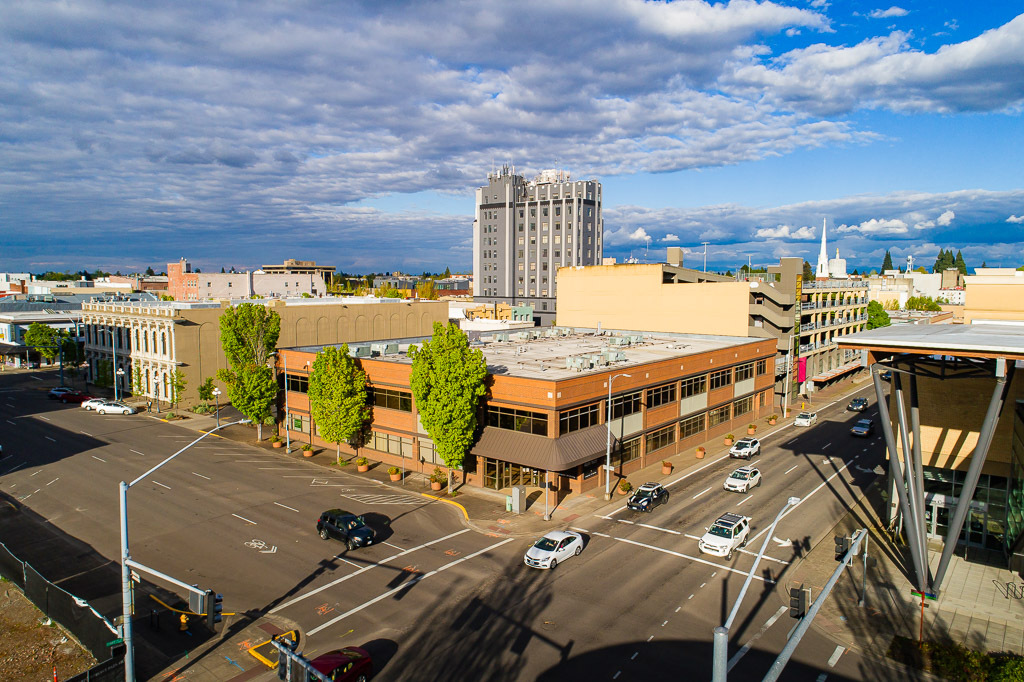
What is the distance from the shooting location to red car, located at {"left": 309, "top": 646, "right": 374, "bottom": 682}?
1945cm

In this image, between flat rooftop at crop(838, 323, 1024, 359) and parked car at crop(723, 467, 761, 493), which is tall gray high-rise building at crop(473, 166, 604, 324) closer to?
parked car at crop(723, 467, 761, 493)

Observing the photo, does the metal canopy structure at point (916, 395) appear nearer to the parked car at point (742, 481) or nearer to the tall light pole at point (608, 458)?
the parked car at point (742, 481)

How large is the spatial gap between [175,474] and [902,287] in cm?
17533

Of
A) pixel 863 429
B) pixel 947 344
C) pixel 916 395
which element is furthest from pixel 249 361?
pixel 863 429

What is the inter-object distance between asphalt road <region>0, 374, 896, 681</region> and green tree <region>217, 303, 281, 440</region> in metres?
4.70

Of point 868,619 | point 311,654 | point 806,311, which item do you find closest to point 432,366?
point 311,654

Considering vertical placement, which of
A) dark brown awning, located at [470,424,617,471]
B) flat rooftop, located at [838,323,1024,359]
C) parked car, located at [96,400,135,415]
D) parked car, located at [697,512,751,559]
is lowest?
parked car, located at [96,400,135,415]

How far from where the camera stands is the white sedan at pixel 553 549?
29.2 metres

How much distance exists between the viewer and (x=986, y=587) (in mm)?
27906

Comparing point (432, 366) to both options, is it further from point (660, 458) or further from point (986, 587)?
point (986, 587)

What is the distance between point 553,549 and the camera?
1167 inches

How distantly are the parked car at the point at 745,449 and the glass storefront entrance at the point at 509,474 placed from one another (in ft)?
60.6

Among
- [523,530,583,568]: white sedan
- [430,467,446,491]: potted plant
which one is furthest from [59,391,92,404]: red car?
[523,530,583,568]: white sedan

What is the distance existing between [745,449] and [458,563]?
2957 cm
